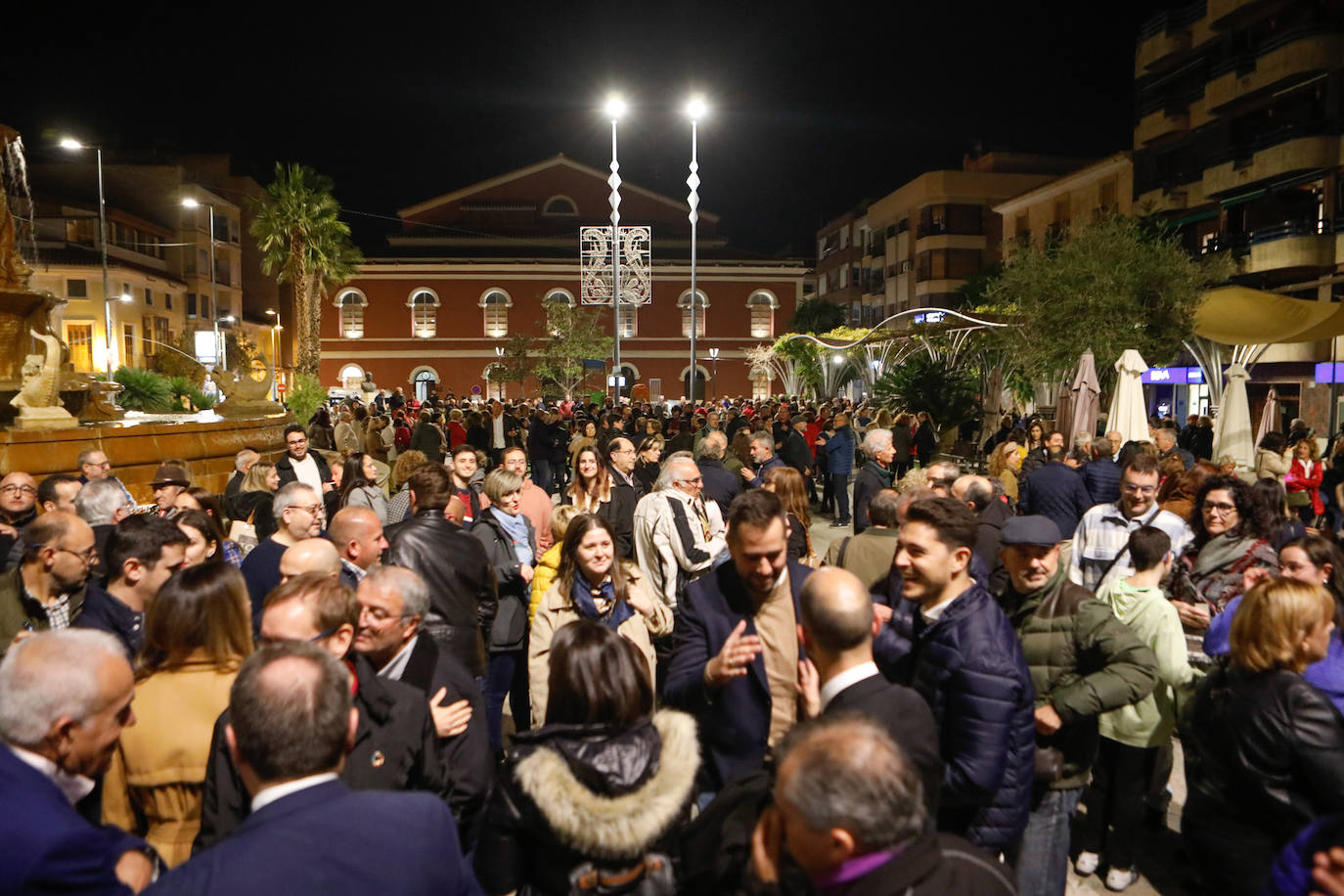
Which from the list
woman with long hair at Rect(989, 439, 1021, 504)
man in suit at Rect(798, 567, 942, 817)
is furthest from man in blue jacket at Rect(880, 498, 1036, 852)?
woman with long hair at Rect(989, 439, 1021, 504)

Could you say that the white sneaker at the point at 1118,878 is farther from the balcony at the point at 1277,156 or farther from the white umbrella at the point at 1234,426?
the balcony at the point at 1277,156

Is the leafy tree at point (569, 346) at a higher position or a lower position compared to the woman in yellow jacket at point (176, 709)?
higher

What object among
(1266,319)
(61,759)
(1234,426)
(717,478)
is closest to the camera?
(61,759)

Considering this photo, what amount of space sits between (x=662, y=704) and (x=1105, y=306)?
1881 centimetres

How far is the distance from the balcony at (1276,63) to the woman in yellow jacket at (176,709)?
103ft

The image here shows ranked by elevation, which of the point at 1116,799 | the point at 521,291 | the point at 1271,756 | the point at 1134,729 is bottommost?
the point at 1116,799

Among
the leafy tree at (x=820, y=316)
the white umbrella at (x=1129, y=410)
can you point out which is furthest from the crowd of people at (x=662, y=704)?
the leafy tree at (x=820, y=316)

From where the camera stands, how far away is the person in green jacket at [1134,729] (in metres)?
3.99

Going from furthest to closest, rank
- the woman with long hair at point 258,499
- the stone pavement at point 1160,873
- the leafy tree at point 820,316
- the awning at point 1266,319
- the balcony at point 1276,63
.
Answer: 1. the leafy tree at point 820,316
2. the balcony at point 1276,63
3. the awning at point 1266,319
4. the woman with long hair at point 258,499
5. the stone pavement at point 1160,873

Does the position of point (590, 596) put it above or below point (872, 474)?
below

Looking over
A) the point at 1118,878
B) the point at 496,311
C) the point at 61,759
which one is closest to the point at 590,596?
the point at 61,759

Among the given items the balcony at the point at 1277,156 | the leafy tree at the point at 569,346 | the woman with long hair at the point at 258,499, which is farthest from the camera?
the leafy tree at the point at 569,346

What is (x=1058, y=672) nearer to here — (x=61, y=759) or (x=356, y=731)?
(x=356, y=731)

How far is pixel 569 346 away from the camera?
1800 inches
